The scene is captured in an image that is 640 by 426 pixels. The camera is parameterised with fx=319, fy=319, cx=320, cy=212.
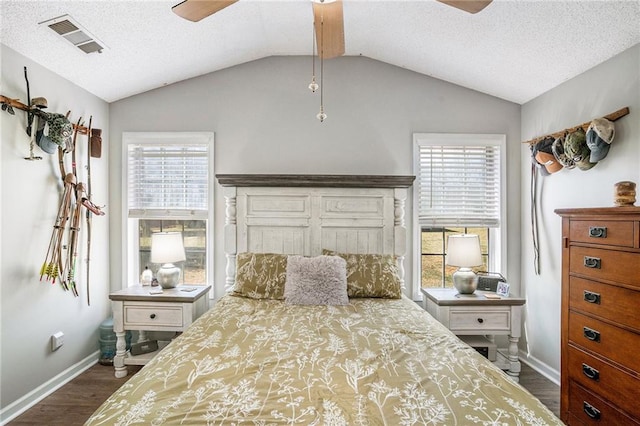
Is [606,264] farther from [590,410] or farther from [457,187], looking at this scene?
[457,187]

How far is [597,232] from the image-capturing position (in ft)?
5.85

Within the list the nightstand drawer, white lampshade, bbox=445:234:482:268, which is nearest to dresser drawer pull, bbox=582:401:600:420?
the nightstand drawer

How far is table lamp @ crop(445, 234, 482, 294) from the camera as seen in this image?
2709mm

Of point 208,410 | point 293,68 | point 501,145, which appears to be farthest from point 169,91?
point 501,145

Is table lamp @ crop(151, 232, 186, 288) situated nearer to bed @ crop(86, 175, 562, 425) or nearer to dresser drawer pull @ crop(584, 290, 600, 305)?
bed @ crop(86, 175, 562, 425)

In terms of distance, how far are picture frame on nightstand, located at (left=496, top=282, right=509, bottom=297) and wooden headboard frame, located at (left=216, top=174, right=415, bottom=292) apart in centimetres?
84

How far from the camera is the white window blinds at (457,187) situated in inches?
125

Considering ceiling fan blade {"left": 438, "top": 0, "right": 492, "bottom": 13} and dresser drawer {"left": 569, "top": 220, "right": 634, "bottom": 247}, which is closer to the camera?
ceiling fan blade {"left": 438, "top": 0, "right": 492, "bottom": 13}

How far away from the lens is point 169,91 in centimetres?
320

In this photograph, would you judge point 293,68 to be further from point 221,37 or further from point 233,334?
point 233,334

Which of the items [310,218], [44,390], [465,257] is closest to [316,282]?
[310,218]

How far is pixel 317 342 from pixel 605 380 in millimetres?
1574

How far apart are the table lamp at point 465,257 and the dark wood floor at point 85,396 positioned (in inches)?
34.8

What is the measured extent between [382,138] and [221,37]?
169cm
